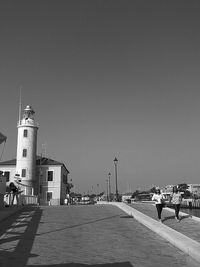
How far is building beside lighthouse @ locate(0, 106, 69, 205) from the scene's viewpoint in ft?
194

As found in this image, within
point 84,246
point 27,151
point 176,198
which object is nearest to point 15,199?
point 176,198

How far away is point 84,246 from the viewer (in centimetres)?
1106

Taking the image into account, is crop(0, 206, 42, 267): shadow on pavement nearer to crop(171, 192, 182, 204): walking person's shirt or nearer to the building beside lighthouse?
crop(171, 192, 182, 204): walking person's shirt

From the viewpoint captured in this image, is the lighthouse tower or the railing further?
the lighthouse tower

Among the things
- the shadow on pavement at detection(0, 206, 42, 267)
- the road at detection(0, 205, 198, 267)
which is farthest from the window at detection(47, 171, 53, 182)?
the road at detection(0, 205, 198, 267)

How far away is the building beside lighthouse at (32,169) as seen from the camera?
59.2m

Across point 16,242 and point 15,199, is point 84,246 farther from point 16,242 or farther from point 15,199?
point 15,199

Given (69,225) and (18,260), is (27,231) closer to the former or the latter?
(69,225)

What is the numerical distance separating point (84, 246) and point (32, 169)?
164 feet

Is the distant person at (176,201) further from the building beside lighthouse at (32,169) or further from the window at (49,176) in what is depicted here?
the window at (49,176)

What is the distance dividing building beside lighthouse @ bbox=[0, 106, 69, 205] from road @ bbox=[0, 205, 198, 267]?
141 feet

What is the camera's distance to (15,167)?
64250mm

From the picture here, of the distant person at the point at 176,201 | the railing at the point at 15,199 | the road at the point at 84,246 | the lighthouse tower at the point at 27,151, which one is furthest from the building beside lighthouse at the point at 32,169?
the road at the point at 84,246

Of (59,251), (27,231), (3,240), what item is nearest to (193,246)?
(59,251)
